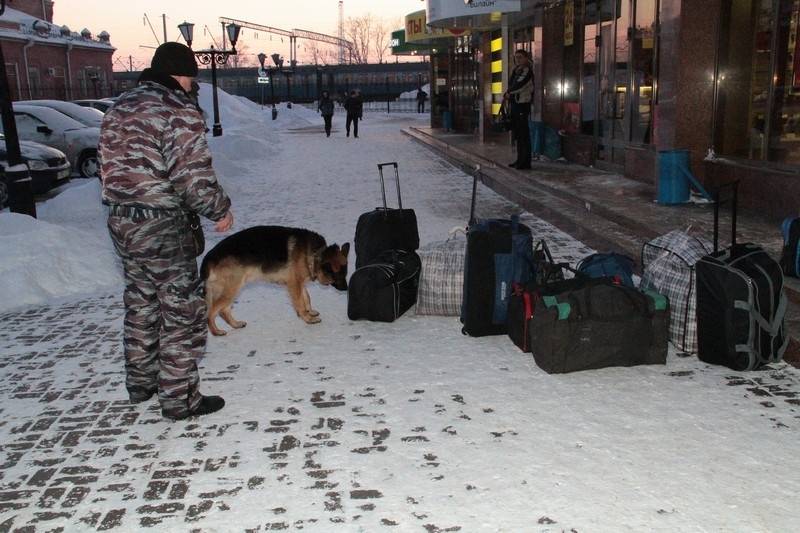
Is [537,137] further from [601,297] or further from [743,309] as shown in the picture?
[743,309]

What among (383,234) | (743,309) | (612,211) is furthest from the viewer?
(612,211)

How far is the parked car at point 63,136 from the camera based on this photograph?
1736cm

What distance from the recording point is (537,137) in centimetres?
1587

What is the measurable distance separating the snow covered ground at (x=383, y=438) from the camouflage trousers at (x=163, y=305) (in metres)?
0.26

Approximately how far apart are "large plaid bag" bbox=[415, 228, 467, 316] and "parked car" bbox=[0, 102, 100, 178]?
13933 millimetres

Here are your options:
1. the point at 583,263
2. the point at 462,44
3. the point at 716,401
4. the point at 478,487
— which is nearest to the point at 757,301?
the point at 716,401

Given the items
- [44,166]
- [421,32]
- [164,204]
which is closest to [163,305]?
[164,204]

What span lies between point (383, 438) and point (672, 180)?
22.3 ft

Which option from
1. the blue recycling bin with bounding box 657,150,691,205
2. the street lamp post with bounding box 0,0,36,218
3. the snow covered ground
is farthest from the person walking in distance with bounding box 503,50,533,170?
the street lamp post with bounding box 0,0,36,218

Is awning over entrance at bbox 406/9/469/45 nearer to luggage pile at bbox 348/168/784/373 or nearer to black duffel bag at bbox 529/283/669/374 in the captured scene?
luggage pile at bbox 348/168/784/373

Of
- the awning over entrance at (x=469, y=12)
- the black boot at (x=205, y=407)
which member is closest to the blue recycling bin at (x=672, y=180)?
the black boot at (x=205, y=407)

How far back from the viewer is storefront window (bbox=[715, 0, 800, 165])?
8.37 m

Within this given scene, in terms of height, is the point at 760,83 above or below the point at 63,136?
above

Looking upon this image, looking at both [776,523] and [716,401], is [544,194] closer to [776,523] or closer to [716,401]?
[716,401]
